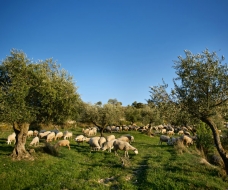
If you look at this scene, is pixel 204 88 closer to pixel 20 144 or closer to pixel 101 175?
pixel 101 175

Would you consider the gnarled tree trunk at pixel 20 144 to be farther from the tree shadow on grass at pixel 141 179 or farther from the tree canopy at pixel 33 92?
the tree shadow on grass at pixel 141 179

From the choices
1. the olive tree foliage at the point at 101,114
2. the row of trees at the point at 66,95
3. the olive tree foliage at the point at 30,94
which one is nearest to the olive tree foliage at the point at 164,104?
the row of trees at the point at 66,95

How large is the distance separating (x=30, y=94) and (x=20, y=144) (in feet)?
16.1

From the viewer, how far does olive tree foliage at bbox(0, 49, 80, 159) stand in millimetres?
15852

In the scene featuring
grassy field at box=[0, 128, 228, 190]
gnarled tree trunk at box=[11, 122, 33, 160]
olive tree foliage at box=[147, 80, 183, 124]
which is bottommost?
grassy field at box=[0, 128, 228, 190]

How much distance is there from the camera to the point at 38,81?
1694 centimetres

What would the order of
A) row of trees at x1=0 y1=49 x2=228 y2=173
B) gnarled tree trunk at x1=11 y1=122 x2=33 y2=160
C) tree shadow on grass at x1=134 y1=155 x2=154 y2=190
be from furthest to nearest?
gnarled tree trunk at x1=11 y1=122 x2=33 y2=160
row of trees at x1=0 y1=49 x2=228 y2=173
tree shadow on grass at x1=134 y1=155 x2=154 y2=190

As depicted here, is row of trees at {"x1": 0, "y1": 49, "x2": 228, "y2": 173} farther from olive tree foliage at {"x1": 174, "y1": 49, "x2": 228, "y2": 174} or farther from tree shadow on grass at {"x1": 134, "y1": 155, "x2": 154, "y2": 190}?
tree shadow on grass at {"x1": 134, "y1": 155, "x2": 154, "y2": 190}

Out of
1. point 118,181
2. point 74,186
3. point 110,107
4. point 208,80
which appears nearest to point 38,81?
point 74,186

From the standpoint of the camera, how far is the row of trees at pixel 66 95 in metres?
14.0

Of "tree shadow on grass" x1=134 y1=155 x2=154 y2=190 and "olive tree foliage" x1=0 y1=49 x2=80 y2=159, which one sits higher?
"olive tree foliage" x1=0 y1=49 x2=80 y2=159

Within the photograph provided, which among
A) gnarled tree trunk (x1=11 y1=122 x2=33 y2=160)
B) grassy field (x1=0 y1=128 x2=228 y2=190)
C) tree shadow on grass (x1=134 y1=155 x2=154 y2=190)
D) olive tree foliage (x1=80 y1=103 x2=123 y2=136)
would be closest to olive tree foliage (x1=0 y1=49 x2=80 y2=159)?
gnarled tree trunk (x1=11 y1=122 x2=33 y2=160)

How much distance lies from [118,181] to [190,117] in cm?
765

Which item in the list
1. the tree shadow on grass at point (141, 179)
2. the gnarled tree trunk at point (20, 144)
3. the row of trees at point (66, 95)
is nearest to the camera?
the tree shadow on grass at point (141, 179)
